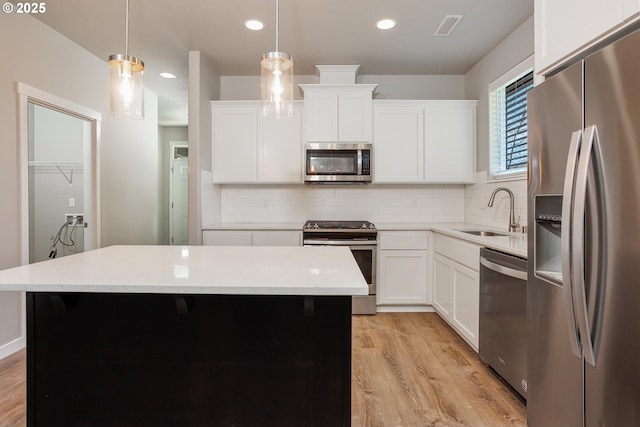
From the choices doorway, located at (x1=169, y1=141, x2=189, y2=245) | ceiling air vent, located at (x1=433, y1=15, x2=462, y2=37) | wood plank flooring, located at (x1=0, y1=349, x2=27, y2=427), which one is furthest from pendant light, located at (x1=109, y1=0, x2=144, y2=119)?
doorway, located at (x1=169, y1=141, x2=189, y2=245)

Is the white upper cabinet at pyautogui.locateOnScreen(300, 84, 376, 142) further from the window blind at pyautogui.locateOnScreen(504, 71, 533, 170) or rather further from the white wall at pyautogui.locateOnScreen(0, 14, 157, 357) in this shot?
the white wall at pyautogui.locateOnScreen(0, 14, 157, 357)

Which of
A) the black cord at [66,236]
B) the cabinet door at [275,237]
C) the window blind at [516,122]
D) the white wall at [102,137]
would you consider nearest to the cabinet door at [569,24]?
the window blind at [516,122]

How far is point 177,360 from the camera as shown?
56.2 inches

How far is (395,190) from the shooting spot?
4.02m

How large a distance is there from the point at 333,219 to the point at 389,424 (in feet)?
8.12

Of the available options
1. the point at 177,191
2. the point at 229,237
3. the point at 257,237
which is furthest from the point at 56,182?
the point at 177,191

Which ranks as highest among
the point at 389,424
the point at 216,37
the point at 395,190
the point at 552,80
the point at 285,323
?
the point at 216,37

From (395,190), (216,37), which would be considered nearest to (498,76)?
(395,190)

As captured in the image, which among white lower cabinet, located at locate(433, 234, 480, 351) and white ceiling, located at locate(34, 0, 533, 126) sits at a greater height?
white ceiling, located at locate(34, 0, 533, 126)

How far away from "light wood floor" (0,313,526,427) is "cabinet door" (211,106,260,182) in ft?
6.87

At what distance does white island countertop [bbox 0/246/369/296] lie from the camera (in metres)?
1.15

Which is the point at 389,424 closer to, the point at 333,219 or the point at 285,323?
the point at 285,323

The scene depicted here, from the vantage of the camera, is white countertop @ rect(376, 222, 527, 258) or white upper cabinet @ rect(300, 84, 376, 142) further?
white upper cabinet @ rect(300, 84, 376, 142)

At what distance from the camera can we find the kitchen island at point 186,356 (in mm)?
1385
